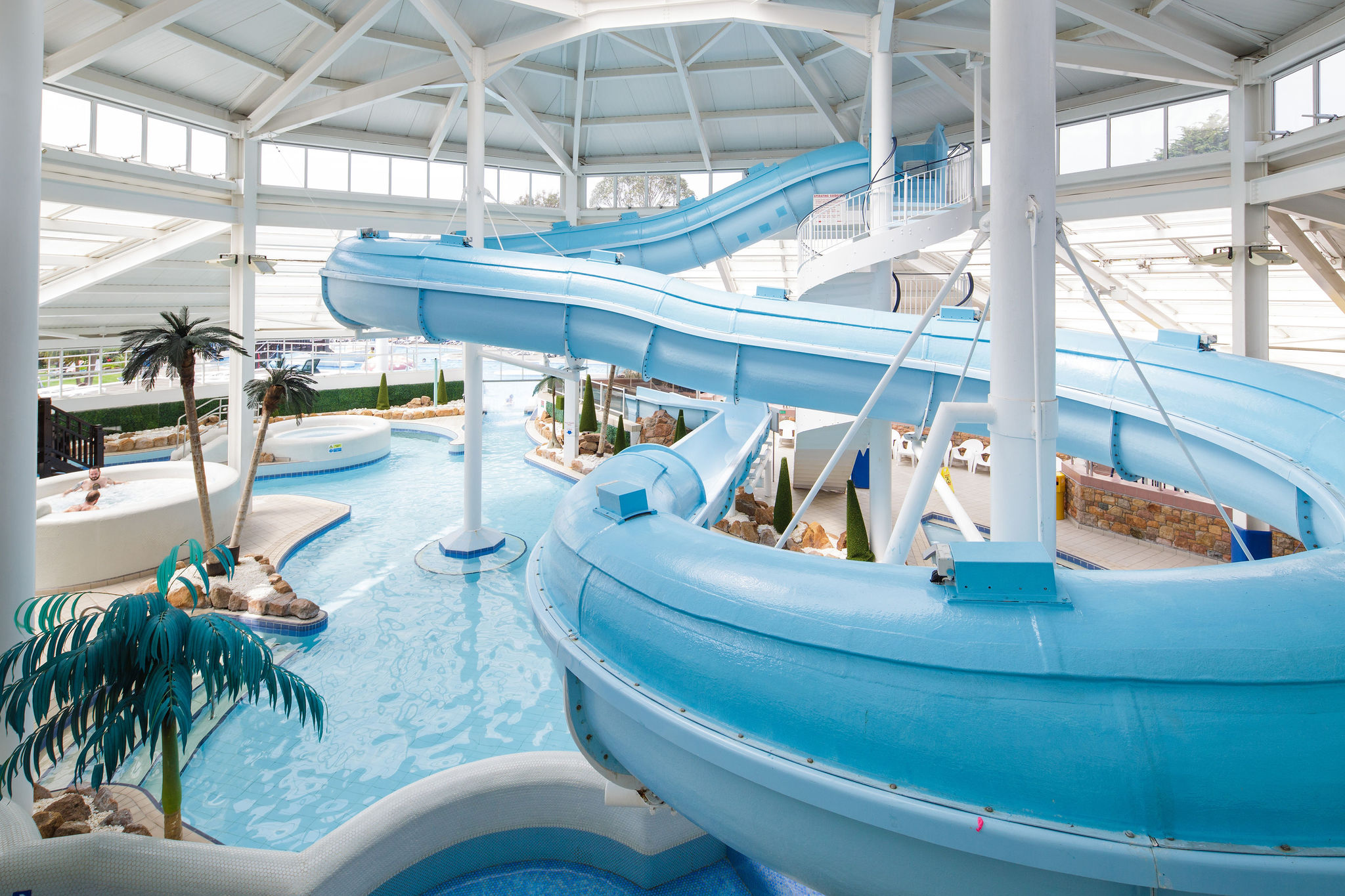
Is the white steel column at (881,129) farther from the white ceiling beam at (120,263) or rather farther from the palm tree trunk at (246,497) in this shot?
the white ceiling beam at (120,263)

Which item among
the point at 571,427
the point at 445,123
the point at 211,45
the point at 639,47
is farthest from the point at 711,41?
the point at 571,427

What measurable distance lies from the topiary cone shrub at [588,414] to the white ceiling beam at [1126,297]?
11.8 m

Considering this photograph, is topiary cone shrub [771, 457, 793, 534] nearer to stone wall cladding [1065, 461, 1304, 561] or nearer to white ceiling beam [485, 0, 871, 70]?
stone wall cladding [1065, 461, 1304, 561]

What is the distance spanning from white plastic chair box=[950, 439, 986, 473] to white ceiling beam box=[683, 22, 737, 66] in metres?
10.0

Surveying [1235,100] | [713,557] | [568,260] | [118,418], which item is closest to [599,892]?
[713,557]

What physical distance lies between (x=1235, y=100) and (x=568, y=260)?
8.20 metres

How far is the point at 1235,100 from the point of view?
8.68m

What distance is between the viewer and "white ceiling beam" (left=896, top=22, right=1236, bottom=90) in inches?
330

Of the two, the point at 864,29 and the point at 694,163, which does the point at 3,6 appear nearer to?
the point at 864,29

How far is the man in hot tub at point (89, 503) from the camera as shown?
10172mm

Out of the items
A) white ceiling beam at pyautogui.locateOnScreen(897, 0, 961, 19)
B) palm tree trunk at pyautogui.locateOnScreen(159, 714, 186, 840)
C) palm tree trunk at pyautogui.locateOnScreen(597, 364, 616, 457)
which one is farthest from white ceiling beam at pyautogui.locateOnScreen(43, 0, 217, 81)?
palm tree trunk at pyautogui.locateOnScreen(597, 364, 616, 457)

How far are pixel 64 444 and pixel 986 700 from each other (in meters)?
12.6

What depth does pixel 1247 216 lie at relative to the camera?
8688 millimetres

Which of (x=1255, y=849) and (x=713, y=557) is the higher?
(x=713, y=557)
